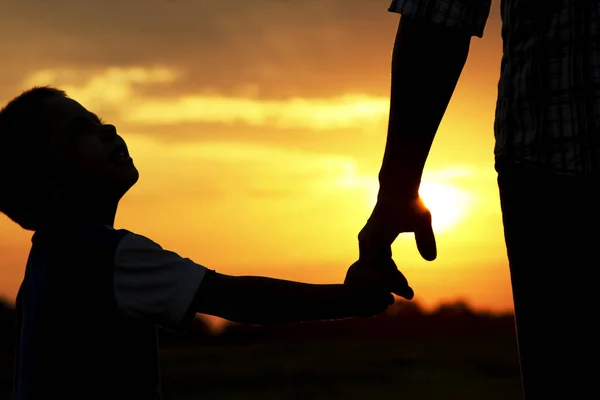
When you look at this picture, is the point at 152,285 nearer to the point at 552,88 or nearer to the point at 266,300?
the point at 266,300

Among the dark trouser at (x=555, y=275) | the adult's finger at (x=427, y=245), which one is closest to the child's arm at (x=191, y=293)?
the adult's finger at (x=427, y=245)

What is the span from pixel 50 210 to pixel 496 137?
1.40 m

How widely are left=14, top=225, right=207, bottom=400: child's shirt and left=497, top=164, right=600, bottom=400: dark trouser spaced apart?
0.93 metres

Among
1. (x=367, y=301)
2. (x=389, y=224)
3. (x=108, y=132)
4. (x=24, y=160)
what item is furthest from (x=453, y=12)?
(x=24, y=160)

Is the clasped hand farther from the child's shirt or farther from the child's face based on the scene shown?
the child's face

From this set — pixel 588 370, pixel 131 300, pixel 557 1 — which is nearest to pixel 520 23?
pixel 557 1

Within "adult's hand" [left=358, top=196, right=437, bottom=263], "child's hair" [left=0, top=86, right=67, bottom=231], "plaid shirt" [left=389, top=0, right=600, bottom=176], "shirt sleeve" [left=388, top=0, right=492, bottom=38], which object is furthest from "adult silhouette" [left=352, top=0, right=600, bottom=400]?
"child's hair" [left=0, top=86, right=67, bottom=231]

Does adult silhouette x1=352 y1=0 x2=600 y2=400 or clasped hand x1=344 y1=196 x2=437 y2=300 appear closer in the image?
adult silhouette x1=352 y1=0 x2=600 y2=400

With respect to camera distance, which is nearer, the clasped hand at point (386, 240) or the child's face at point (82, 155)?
the child's face at point (82, 155)

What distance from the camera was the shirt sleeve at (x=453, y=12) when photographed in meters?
2.43

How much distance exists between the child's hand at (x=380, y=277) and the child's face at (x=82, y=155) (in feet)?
2.69

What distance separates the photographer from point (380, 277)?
2660mm

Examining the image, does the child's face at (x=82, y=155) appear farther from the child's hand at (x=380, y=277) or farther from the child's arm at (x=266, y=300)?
the child's hand at (x=380, y=277)

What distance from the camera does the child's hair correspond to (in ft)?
8.11
